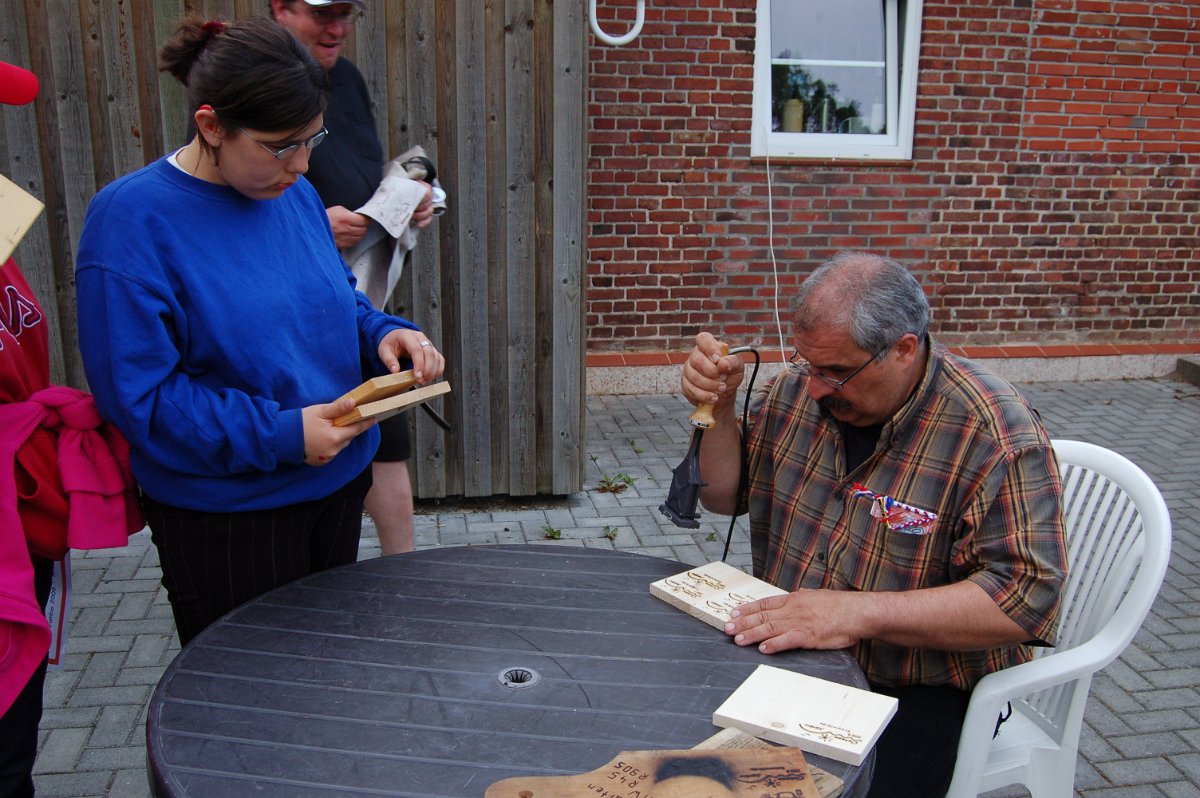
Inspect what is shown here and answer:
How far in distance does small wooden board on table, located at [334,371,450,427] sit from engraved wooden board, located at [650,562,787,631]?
→ 2.03ft

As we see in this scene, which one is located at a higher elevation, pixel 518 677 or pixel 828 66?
pixel 828 66

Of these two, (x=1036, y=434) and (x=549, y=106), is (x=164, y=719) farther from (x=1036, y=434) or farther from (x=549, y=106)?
(x=549, y=106)

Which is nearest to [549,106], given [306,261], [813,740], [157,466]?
[306,261]

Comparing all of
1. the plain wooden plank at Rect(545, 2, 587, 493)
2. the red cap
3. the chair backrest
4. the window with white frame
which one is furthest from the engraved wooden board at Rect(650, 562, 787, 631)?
the window with white frame

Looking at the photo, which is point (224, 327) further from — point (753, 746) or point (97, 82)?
point (97, 82)

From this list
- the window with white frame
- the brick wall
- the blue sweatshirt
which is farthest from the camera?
the window with white frame

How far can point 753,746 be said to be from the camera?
1.43 metres

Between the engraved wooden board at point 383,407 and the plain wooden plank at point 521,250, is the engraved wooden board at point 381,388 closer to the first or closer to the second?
the engraved wooden board at point 383,407

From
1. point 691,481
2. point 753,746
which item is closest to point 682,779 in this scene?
point 753,746

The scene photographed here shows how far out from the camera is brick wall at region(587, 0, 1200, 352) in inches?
232

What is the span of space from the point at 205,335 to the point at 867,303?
4.13 ft

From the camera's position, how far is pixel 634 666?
1.68 metres

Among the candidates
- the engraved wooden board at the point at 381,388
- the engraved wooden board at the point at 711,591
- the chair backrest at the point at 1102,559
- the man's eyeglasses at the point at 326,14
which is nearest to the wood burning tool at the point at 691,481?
the engraved wooden board at the point at 711,591

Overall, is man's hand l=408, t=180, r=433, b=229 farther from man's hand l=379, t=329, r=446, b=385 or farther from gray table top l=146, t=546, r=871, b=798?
gray table top l=146, t=546, r=871, b=798
